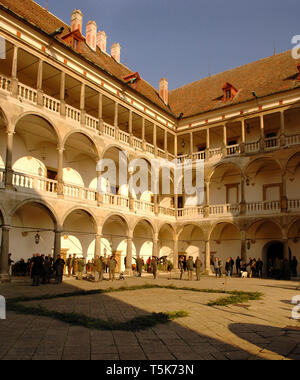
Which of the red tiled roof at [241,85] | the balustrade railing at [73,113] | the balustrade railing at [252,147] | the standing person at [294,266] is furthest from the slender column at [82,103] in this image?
the standing person at [294,266]

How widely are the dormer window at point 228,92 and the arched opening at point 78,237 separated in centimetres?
1324

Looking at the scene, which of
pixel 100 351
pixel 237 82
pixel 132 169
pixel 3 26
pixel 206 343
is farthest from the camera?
pixel 237 82

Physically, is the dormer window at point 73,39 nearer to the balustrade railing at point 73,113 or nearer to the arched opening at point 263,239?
the balustrade railing at point 73,113

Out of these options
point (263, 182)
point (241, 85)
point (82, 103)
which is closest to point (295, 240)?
point (263, 182)

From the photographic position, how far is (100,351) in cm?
537

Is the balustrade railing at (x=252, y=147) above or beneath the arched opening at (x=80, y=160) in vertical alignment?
above

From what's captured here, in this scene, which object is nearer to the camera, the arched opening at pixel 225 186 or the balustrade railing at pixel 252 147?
the balustrade railing at pixel 252 147

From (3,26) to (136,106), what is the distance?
33.1 ft

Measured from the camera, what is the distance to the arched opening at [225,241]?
25.6 m

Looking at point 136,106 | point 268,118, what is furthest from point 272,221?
point 136,106

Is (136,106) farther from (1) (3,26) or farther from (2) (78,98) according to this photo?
(1) (3,26)

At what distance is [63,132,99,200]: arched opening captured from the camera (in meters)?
20.4

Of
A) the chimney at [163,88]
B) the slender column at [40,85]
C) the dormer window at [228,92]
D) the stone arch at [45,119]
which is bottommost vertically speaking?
the stone arch at [45,119]

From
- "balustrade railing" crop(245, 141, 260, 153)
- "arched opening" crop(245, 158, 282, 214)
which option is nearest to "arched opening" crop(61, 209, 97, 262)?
"arched opening" crop(245, 158, 282, 214)
